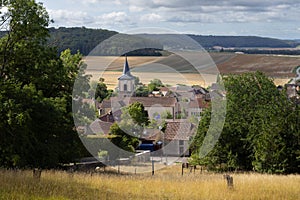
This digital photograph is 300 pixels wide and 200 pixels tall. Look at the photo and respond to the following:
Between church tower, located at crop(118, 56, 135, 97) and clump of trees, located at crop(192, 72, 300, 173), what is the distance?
92.4 feet

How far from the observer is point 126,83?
237 feet

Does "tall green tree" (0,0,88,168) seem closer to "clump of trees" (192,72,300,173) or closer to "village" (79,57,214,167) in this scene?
"village" (79,57,214,167)

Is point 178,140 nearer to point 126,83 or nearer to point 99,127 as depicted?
point 99,127

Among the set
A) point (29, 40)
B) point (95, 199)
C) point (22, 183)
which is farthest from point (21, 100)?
point (95, 199)

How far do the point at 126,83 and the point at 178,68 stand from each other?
20014 millimetres

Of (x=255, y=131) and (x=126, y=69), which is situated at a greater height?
(x=126, y=69)

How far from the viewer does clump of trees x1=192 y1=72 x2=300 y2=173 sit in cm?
2855

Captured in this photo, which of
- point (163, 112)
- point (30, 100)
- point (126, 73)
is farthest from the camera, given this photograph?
point (126, 73)

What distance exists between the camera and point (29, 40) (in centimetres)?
2269

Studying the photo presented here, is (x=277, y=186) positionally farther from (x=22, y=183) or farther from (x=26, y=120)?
(x=26, y=120)

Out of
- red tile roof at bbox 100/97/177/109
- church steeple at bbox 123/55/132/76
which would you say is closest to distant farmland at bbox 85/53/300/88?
church steeple at bbox 123/55/132/76

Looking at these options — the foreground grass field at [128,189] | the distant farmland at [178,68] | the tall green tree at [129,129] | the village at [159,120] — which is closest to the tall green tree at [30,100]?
the foreground grass field at [128,189]

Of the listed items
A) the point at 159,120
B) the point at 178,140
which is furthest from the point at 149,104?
the point at 178,140

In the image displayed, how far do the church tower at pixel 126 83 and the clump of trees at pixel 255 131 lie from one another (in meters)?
28.2
